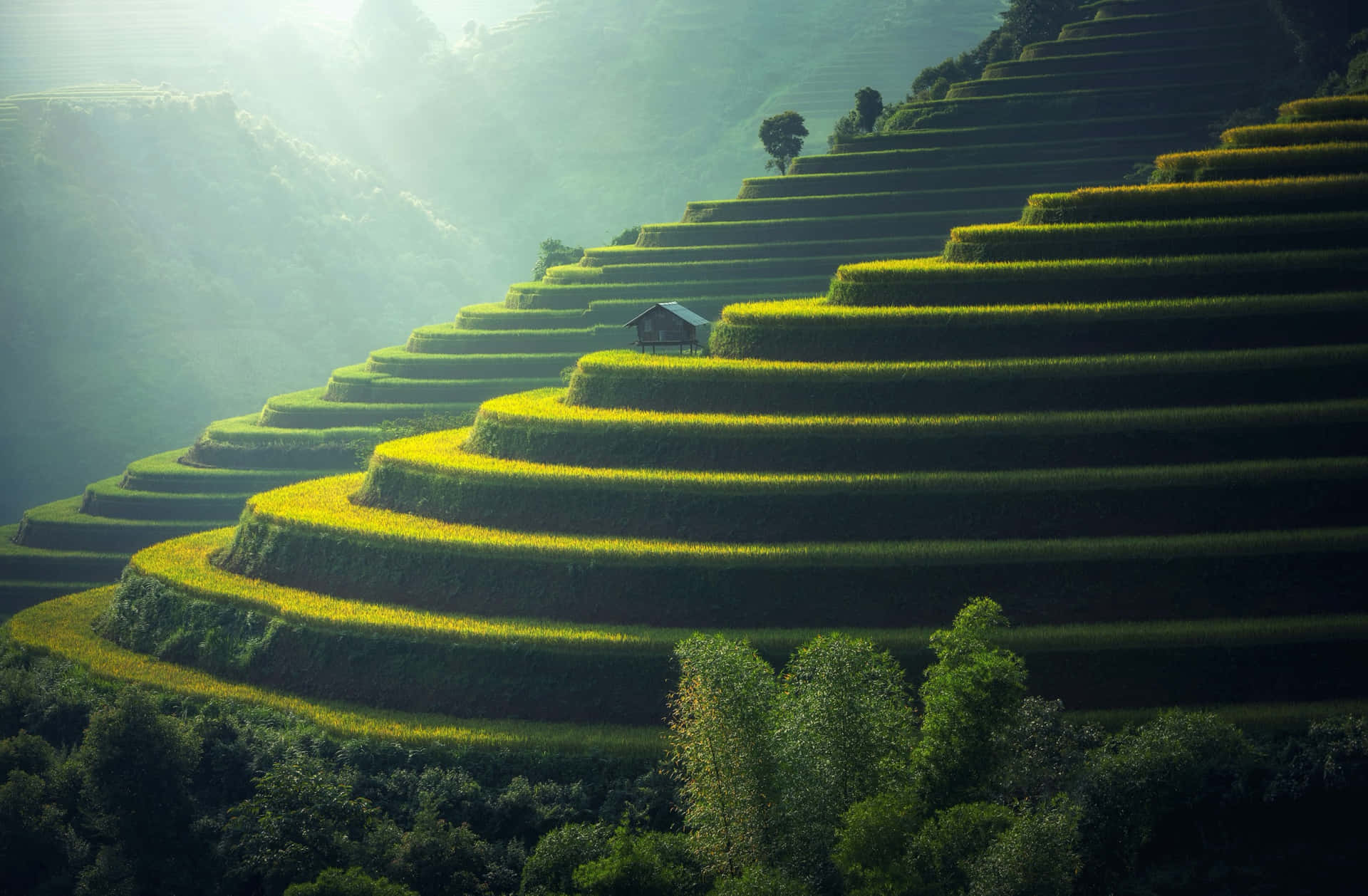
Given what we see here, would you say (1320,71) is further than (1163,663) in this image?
Yes

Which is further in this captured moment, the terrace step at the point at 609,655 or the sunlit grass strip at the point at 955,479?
the sunlit grass strip at the point at 955,479

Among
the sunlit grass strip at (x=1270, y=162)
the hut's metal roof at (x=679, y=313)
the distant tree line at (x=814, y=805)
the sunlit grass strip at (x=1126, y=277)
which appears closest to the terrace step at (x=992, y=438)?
the sunlit grass strip at (x=1126, y=277)

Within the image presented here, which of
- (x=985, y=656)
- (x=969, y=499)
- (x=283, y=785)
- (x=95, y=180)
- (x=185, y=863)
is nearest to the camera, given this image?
(x=985, y=656)

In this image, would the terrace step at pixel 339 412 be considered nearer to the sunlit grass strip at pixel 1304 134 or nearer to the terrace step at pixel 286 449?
the terrace step at pixel 286 449

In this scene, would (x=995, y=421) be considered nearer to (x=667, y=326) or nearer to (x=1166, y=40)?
(x=667, y=326)

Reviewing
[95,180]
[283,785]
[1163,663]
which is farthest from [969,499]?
[95,180]

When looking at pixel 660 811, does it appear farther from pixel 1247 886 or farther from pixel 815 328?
pixel 815 328

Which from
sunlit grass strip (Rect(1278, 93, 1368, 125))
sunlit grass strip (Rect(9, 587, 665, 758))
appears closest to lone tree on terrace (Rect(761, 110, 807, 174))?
sunlit grass strip (Rect(1278, 93, 1368, 125))
